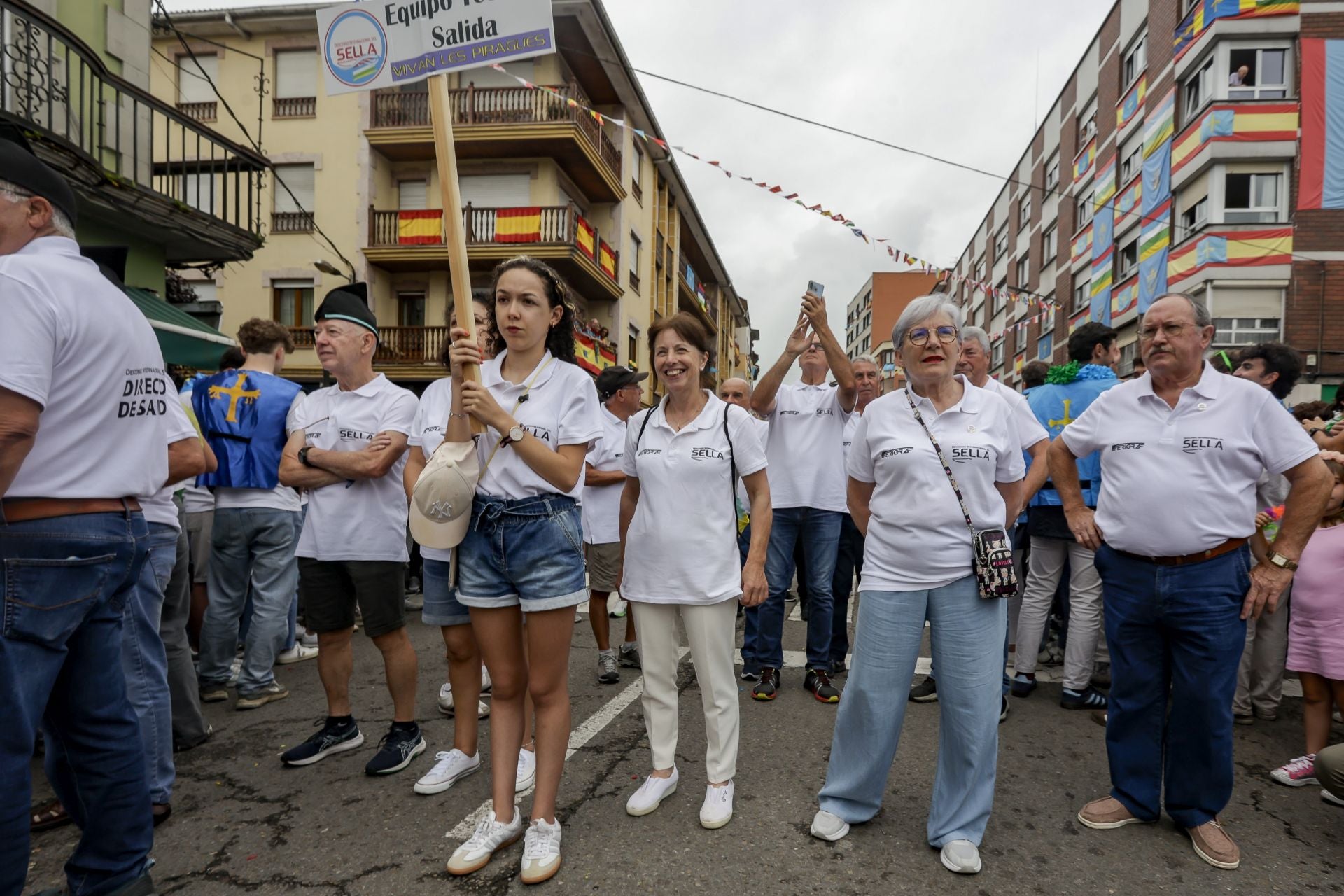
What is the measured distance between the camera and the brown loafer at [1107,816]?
3.05m

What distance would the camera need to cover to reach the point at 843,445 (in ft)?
16.7

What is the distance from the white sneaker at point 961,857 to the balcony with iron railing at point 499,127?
19160 millimetres

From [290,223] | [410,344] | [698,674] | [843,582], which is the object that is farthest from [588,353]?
[698,674]

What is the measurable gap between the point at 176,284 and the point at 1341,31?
26956 millimetres

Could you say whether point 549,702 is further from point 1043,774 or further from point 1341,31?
point 1341,31

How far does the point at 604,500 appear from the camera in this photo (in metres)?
5.57

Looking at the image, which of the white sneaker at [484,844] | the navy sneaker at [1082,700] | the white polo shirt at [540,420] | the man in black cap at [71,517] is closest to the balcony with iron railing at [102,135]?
the man in black cap at [71,517]

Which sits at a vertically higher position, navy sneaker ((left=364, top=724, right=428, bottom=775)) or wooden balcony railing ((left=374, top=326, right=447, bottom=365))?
wooden balcony railing ((left=374, top=326, right=447, bottom=365))

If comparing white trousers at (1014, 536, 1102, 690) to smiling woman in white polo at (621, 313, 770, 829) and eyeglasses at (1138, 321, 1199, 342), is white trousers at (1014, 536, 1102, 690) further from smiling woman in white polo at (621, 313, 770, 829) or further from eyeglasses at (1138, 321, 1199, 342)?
smiling woman in white polo at (621, 313, 770, 829)

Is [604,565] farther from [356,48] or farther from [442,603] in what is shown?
[356,48]

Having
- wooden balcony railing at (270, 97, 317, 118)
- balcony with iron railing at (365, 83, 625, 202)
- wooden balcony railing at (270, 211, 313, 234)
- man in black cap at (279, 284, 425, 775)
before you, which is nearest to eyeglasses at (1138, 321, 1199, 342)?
man in black cap at (279, 284, 425, 775)

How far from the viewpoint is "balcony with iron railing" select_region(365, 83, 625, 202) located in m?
19.4

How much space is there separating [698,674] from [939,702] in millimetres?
960

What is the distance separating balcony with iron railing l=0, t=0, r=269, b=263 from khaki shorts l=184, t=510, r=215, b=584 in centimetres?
464
